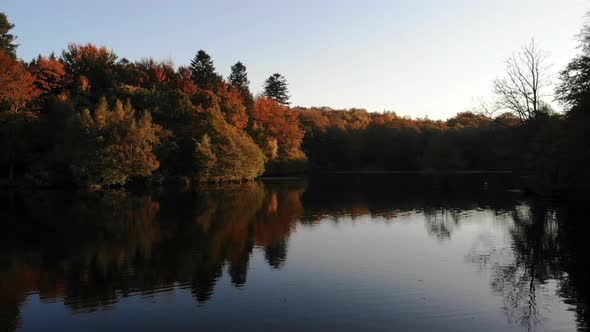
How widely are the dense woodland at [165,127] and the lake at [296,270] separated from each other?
6.94 meters

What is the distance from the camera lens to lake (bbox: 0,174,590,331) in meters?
11.5

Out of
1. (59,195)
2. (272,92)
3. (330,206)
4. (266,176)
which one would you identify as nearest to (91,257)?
(330,206)

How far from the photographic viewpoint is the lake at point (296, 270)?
37.7ft

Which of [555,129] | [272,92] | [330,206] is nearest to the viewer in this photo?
[555,129]

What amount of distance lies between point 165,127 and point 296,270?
→ 162ft

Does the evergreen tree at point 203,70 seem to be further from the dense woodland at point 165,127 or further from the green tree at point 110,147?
the green tree at point 110,147

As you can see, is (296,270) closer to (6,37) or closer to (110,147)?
(110,147)

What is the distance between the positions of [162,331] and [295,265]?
7.01 m

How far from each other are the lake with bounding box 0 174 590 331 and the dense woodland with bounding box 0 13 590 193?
694 cm

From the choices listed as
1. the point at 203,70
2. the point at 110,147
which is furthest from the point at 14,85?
the point at 203,70

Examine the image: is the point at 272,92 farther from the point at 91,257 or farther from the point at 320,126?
the point at 91,257

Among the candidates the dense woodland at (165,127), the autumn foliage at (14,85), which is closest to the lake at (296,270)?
the dense woodland at (165,127)

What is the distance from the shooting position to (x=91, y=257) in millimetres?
18203

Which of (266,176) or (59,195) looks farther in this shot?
(266,176)
